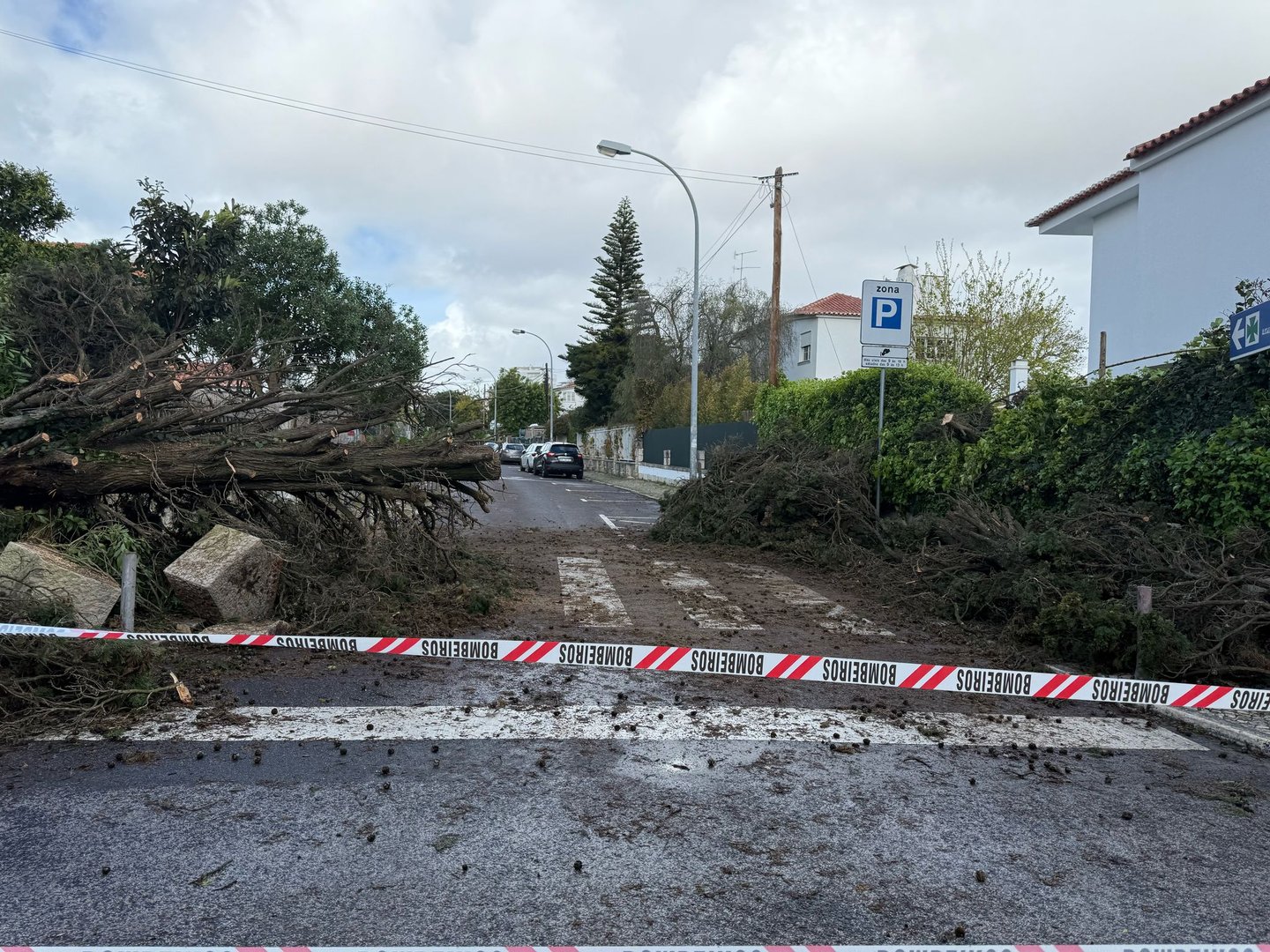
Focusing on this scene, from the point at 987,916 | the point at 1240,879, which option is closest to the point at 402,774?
the point at 987,916

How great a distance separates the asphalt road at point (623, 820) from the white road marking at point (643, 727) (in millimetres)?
25

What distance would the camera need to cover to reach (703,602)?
31.9 ft

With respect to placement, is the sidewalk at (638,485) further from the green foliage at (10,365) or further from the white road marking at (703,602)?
the green foliage at (10,365)

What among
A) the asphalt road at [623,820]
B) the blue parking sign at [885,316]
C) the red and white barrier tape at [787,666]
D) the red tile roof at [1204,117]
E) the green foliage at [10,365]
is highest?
the red tile roof at [1204,117]

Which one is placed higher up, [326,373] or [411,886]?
[326,373]

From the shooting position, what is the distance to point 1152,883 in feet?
11.8

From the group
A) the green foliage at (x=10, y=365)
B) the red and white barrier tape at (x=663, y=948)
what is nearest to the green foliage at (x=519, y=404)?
the green foliage at (x=10, y=365)

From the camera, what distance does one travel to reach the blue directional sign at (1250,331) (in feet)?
24.2

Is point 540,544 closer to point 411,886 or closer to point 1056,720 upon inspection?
point 1056,720

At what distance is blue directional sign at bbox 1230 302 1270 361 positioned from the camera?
7391 millimetres

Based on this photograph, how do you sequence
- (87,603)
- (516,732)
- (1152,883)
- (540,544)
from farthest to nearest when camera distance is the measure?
(540,544) → (87,603) → (516,732) → (1152,883)

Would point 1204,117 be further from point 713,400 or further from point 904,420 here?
point 713,400

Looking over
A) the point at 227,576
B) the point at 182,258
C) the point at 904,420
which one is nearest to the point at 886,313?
the point at 904,420

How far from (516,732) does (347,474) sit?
4082 millimetres
